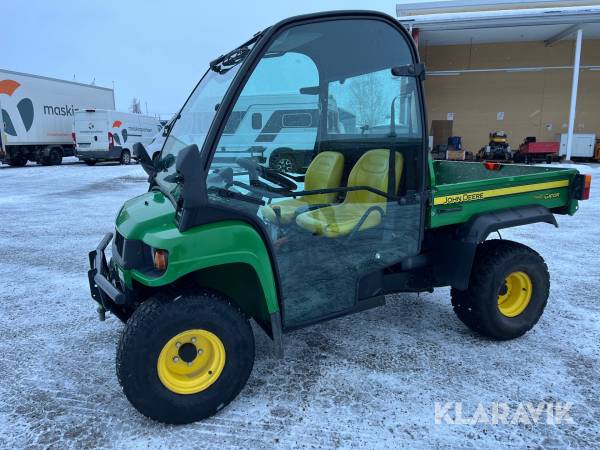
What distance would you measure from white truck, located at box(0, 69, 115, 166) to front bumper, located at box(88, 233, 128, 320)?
16.5 m

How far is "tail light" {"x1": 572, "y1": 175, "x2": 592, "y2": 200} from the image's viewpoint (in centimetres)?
313

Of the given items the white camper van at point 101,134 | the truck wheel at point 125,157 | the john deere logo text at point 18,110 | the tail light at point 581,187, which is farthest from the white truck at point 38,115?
the tail light at point 581,187

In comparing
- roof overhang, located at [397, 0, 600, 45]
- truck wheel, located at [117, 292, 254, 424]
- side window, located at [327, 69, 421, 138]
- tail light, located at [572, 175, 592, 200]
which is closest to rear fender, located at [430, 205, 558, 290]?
tail light, located at [572, 175, 592, 200]

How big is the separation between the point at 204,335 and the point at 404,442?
3.56ft

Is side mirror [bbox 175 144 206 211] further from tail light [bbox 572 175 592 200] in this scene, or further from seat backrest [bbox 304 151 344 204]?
tail light [bbox 572 175 592 200]

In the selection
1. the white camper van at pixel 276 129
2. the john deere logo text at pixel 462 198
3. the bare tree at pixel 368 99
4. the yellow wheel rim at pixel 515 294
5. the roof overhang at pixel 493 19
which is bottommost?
the yellow wheel rim at pixel 515 294

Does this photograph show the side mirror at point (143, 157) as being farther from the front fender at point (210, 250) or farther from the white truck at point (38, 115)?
the white truck at point (38, 115)

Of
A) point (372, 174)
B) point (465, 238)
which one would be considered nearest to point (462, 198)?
point (465, 238)

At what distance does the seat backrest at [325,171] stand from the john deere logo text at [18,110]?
55.9 feet

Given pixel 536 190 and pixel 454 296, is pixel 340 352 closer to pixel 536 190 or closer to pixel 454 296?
pixel 454 296

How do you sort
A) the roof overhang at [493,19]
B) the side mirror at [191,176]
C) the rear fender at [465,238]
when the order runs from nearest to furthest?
1. the side mirror at [191,176]
2. the rear fender at [465,238]
3. the roof overhang at [493,19]

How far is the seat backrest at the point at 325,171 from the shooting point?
2.75 meters

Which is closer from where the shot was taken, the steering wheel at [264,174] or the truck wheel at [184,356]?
the truck wheel at [184,356]

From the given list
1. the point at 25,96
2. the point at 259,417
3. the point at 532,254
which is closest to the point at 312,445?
the point at 259,417
